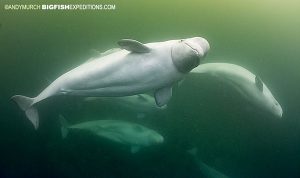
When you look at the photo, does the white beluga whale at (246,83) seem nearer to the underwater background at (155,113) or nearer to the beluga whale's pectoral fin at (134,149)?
the underwater background at (155,113)

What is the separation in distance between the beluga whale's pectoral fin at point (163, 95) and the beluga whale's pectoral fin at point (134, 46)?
17.9 inches

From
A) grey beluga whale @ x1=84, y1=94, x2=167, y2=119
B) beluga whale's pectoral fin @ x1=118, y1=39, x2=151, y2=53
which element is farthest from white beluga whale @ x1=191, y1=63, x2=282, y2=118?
beluga whale's pectoral fin @ x1=118, y1=39, x2=151, y2=53

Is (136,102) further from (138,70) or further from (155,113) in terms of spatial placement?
(138,70)

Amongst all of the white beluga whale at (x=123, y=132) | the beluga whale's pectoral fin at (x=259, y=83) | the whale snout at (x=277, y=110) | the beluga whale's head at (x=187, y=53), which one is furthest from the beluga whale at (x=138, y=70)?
the whale snout at (x=277, y=110)

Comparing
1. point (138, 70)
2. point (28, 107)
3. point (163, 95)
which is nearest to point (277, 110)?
point (163, 95)

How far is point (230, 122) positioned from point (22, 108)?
2.40m

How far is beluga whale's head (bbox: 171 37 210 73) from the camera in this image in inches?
129

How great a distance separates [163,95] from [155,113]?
38 centimetres

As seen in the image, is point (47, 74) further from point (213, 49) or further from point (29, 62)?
point (213, 49)

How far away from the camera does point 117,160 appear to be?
4020mm

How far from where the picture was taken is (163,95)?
3656 mm

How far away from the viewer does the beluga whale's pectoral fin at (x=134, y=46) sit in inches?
132

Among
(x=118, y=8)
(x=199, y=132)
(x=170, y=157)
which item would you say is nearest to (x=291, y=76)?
(x=199, y=132)

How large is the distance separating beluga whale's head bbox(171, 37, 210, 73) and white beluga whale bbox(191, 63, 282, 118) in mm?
526
